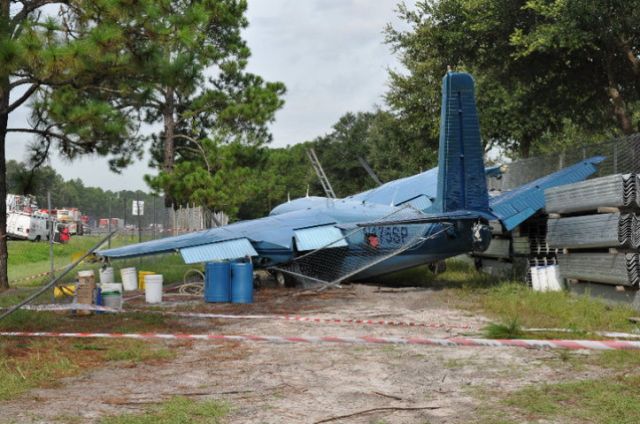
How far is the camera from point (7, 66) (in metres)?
12.2

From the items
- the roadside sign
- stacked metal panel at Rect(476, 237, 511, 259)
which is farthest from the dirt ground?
the roadside sign

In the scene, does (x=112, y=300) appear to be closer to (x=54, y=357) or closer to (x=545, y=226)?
(x=54, y=357)

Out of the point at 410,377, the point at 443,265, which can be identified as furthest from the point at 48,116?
the point at 410,377

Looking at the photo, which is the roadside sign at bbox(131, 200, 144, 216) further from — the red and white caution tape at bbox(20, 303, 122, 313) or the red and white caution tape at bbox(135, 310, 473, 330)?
the red and white caution tape at bbox(135, 310, 473, 330)

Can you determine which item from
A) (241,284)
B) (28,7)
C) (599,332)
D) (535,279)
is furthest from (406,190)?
(599,332)

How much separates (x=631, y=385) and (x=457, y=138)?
8585mm

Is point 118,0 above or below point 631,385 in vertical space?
above

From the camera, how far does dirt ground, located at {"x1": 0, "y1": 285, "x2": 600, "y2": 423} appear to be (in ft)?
17.8

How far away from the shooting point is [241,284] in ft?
46.3

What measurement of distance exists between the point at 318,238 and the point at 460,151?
4268mm

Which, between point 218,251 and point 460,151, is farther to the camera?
point 218,251

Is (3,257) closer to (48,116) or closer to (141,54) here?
(48,116)

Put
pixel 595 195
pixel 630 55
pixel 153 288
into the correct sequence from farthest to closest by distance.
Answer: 1. pixel 630 55
2. pixel 153 288
3. pixel 595 195

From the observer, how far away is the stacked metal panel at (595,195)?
35.3 feet
